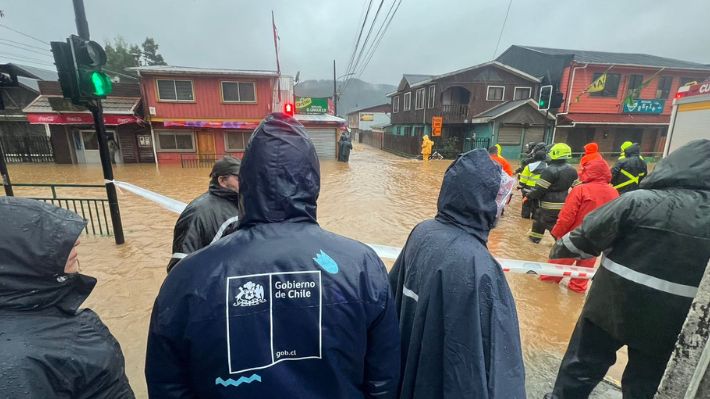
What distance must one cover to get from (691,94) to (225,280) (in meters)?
10.2

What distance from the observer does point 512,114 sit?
2144 cm

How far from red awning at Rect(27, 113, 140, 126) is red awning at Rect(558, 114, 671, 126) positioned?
27.3 meters

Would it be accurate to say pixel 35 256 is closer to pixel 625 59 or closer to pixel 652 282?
pixel 652 282

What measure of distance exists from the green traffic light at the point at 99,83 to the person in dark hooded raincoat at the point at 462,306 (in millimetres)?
5512

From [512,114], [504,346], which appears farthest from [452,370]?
[512,114]

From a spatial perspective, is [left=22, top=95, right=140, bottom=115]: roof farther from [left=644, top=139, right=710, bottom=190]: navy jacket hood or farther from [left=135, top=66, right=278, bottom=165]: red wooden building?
[left=644, top=139, right=710, bottom=190]: navy jacket hood

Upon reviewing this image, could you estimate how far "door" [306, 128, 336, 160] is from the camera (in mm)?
21812

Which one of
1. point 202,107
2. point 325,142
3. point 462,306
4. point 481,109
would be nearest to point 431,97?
point 481,109

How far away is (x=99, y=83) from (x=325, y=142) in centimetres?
1758

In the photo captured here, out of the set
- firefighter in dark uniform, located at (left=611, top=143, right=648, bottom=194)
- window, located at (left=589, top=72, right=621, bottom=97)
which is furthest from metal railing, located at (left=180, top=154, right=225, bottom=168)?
window, located at (left=589, top=72, right=621, bottom=97)

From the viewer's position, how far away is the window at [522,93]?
77.2ft

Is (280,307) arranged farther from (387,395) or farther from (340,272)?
(387,395)

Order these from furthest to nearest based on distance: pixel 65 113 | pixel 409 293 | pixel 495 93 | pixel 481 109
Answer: pixel 495 93 < pixel 481 109 < pixel 65 113 < pixel 409 293

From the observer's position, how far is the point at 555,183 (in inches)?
223
